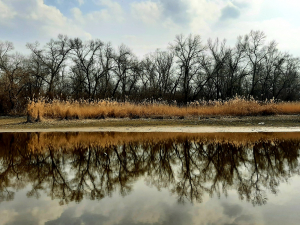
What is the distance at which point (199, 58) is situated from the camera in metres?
39.0

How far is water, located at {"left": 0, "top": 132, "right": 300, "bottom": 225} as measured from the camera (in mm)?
3037

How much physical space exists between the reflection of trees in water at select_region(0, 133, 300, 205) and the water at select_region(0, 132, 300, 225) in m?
0.02

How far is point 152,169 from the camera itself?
16.5 ft

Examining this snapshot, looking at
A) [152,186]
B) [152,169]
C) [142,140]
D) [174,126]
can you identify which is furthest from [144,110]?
[152,186]

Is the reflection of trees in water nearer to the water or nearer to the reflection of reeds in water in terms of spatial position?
the water

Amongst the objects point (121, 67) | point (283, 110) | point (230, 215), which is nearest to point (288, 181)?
point (230, 215)

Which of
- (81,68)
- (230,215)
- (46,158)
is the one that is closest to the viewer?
(230,215)

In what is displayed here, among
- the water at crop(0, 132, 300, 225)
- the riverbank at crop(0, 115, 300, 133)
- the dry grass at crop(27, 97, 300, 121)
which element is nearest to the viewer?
the water at crop(0, 132, 300, 225)

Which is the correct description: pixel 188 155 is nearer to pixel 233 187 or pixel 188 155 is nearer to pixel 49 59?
pixel 233 187

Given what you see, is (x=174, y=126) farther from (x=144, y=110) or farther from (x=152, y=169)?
(x=152, y=169)

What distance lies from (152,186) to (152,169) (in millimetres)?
947

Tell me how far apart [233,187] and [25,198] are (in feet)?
10.5

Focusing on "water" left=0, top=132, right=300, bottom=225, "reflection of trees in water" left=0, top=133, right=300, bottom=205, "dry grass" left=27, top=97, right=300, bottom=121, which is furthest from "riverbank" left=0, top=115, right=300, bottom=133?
"water" left=0, top=132, right=300, bottom=225

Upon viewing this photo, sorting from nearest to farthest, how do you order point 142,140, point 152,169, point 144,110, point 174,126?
1. point 152,169
2. point 142,140
3. point 174,126
4. point 144,110
